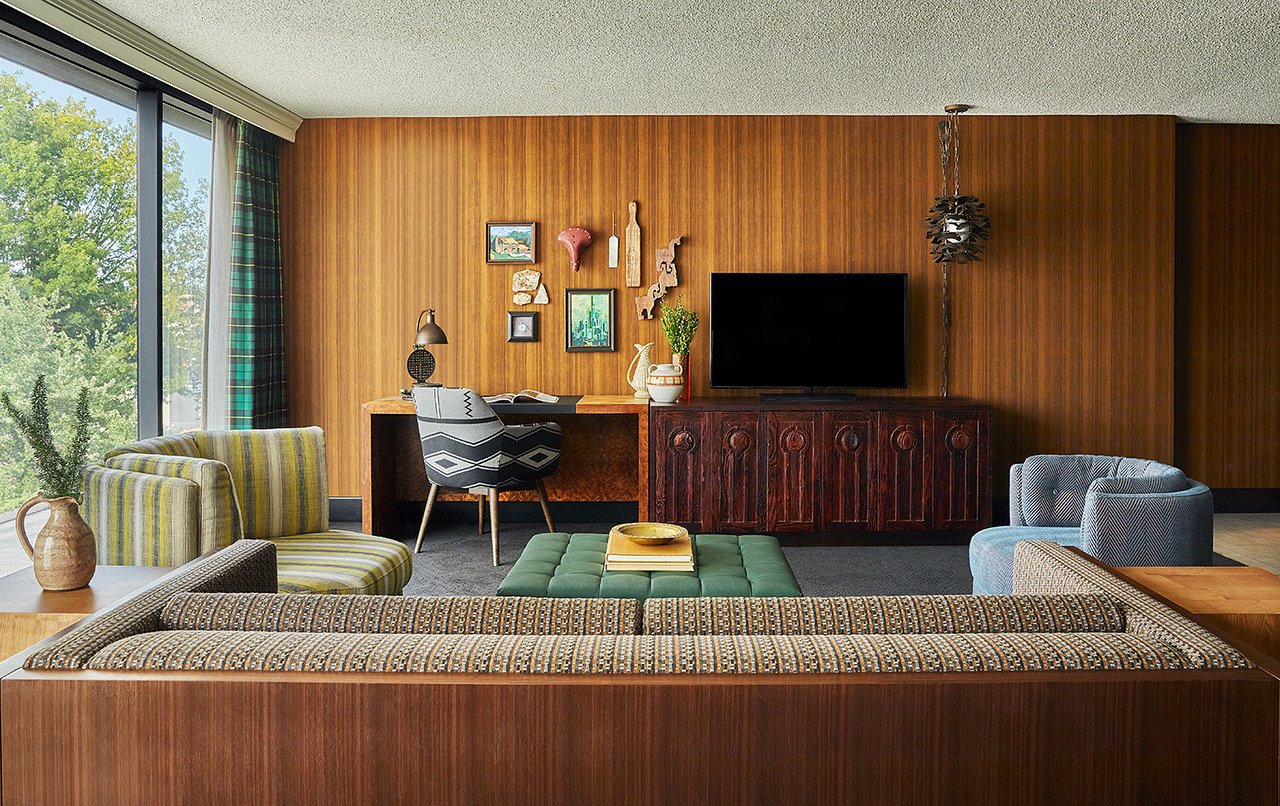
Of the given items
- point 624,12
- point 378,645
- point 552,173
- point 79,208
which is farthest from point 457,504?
point 378,645

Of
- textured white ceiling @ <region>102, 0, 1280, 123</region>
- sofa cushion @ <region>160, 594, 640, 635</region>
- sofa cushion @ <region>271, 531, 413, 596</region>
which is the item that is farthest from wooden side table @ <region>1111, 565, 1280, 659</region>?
textured white ceiling @ <region>102, 0, 1280, 123</region>

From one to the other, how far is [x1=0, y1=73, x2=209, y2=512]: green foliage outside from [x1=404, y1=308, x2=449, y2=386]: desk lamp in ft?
3.74

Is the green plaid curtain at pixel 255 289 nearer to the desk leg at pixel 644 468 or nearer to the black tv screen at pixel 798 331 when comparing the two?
the desk leg at pixel 644 468

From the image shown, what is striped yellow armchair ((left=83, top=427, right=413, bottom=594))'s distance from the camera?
2896mm

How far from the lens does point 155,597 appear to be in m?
1.55

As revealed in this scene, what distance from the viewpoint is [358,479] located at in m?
5.78

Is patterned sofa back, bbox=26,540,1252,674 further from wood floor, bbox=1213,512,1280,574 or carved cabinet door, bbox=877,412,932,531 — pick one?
wood floor, bbox=1213,512,1280,574

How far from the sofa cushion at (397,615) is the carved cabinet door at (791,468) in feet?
12.2

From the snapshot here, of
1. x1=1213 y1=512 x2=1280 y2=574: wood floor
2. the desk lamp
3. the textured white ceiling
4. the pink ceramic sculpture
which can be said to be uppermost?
the textured white ceiling

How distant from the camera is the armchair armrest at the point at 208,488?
116 inches

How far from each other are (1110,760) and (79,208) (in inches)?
166

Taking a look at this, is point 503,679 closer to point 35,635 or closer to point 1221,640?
point 1221,640

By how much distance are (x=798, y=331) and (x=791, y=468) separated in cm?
85

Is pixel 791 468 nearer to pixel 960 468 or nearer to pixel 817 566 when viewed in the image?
pixel 817 566
